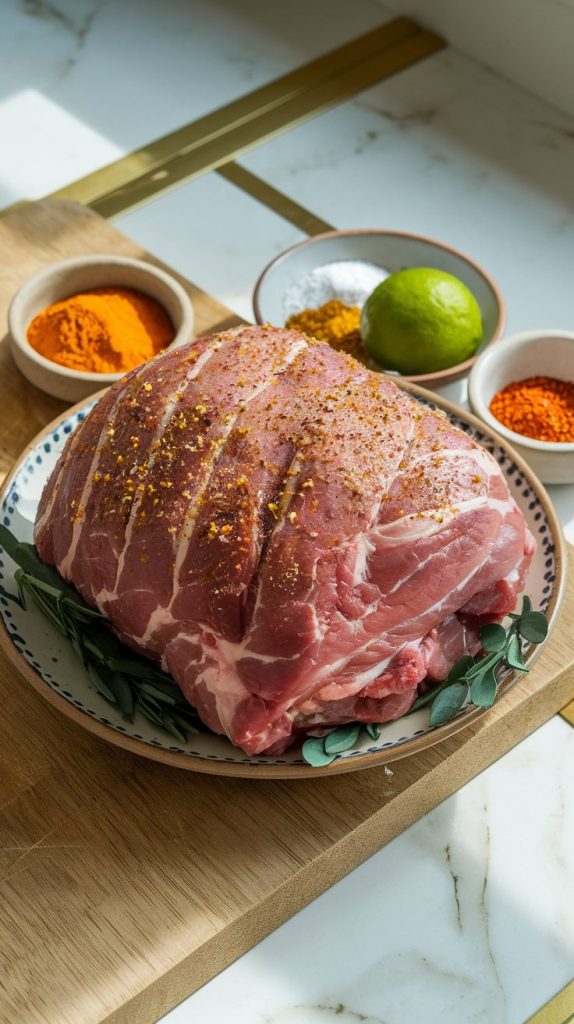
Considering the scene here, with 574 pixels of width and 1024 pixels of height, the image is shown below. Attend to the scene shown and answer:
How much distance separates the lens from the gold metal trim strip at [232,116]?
2959mm

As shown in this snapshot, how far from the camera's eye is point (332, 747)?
1560mm

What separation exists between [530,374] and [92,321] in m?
0.80

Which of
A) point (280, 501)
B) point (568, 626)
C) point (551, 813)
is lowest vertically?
point (551, 813)

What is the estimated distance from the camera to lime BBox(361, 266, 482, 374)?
7.13 ft

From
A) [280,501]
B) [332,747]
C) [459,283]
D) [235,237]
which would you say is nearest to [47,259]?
[235,237]

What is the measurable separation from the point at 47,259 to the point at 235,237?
0.51m

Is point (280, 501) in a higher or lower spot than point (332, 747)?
higher

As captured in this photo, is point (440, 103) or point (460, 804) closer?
point (460, 804)

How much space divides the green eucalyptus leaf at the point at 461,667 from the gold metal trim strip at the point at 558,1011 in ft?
1.41

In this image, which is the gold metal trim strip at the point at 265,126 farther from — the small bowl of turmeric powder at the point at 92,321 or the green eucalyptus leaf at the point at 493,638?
the green eucalyptus leaf at the point at 493,638

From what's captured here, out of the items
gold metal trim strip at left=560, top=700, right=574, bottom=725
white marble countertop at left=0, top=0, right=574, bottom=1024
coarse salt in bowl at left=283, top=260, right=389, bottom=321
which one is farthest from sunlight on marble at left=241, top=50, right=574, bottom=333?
gold metal trim strip at left=560, top=700, right=574, bottom=725

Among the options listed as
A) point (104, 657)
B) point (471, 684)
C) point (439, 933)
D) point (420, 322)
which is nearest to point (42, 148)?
A: point (420, 322)

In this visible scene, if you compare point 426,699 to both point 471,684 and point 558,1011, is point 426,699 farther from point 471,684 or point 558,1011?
point 558,1011

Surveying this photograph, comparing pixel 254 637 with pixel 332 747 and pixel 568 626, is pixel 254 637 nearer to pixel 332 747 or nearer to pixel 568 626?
pixel 332 747
